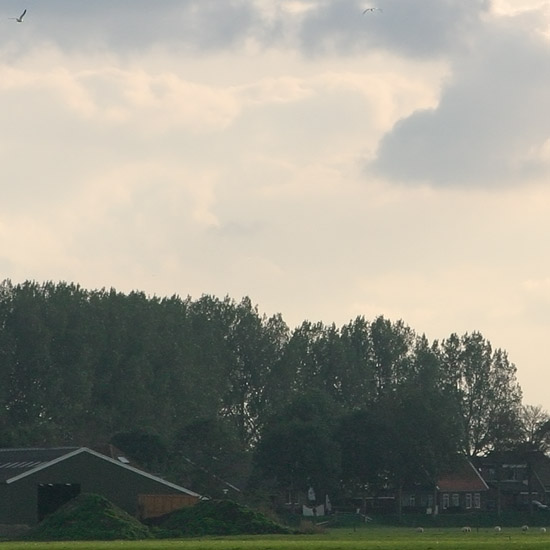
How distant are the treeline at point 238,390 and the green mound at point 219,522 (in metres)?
35.5

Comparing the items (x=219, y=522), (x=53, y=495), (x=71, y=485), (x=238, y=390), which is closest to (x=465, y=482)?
(x=238, y=390)

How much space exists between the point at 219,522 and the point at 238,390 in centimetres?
8051

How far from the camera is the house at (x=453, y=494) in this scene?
14014 centimetres

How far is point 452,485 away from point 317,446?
3269 cm

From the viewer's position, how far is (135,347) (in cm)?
14075

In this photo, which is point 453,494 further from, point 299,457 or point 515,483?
point 299,457

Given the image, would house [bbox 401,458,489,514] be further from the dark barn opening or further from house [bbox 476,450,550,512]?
the dark barn opening

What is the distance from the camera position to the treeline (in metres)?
121

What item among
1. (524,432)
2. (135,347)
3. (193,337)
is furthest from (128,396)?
(524,432)

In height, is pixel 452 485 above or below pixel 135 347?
below

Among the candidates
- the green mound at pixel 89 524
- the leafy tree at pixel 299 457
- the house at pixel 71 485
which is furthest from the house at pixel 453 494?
the green mound at pixel 89 524

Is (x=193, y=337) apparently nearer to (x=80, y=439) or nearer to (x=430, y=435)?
(x=80, y=439)

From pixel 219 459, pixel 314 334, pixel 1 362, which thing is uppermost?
pixel 314 334

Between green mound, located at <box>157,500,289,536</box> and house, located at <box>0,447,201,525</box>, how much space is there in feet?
39.6
